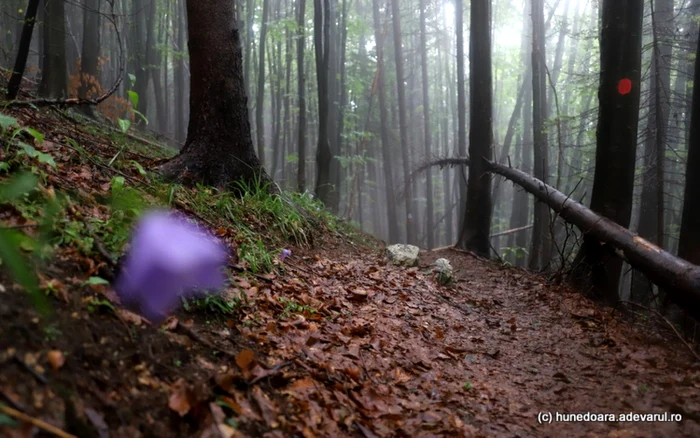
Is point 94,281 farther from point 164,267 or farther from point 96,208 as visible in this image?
point 96,208

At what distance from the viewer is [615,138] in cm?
482

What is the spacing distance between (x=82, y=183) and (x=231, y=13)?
3036mm

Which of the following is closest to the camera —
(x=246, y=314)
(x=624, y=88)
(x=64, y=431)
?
(x=64, y=431)

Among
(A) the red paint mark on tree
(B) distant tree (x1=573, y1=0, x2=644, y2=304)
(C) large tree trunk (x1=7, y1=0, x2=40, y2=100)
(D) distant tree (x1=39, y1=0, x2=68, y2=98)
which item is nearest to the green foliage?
(B) distant tree (x1=573, y1=0, x2=644, y2=304)

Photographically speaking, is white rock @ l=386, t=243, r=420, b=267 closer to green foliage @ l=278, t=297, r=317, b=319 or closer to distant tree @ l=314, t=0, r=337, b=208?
green foliage @ l=278, t=297, r=317, b=319

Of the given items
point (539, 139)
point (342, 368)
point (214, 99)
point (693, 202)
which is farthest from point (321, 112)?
point (342, 368)

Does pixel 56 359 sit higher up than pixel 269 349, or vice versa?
pixel 56 359

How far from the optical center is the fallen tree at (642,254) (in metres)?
3.33

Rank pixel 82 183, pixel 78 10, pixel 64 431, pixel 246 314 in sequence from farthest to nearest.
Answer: pixel 78 10, pixel 82 183, pixel 246 314, pixel 64 431

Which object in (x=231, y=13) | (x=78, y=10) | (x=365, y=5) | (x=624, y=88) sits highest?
(x=365, y=5)

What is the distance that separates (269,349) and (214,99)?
11.4 feet

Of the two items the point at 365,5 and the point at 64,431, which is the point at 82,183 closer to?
the point at 64,431

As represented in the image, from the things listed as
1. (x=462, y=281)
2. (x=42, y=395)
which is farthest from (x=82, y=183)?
(x=462, y=281)

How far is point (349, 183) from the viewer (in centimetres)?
2739
